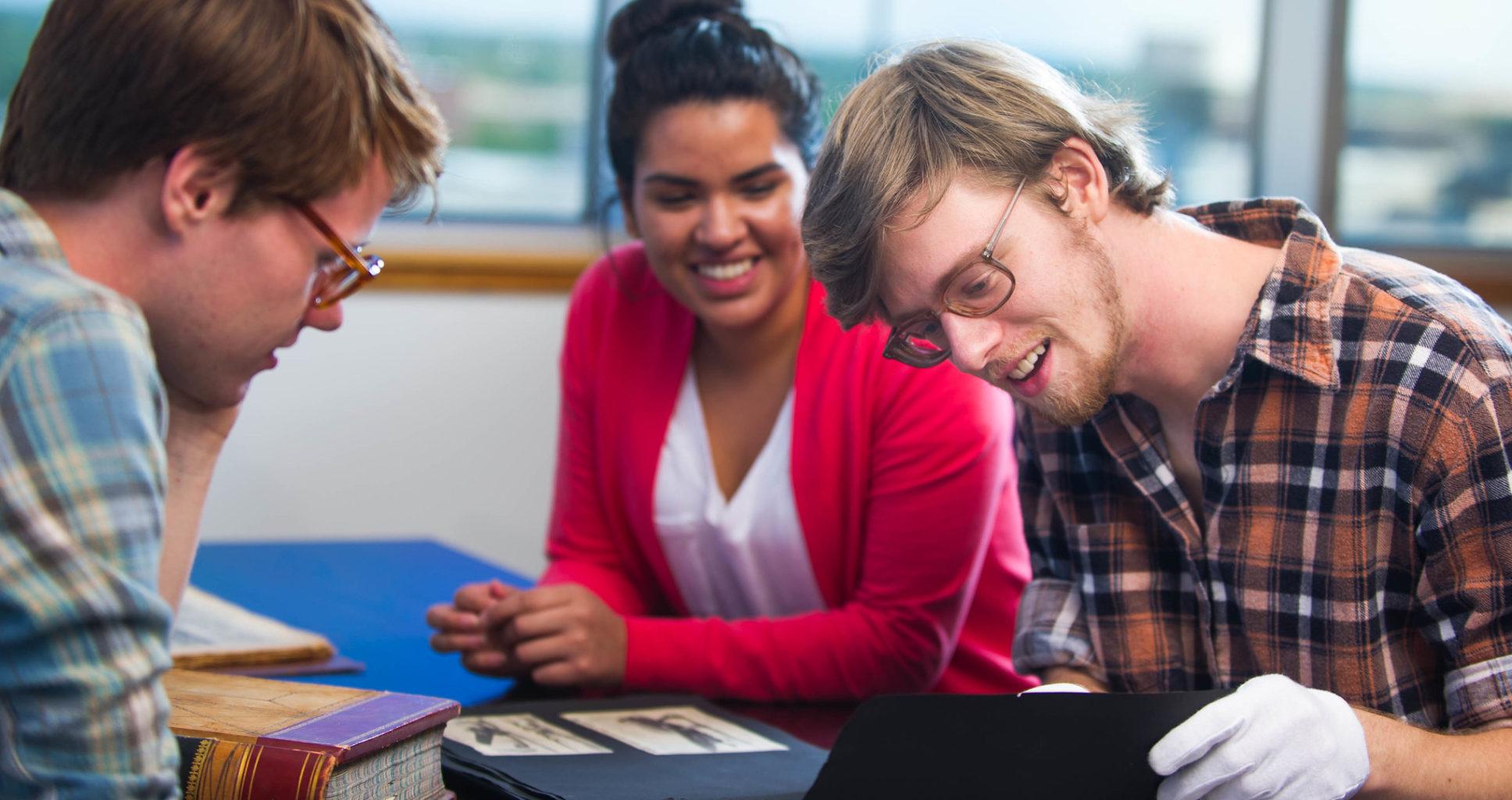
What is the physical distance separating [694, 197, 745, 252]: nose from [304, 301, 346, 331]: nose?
59 cm

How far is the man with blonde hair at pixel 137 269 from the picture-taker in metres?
0.70

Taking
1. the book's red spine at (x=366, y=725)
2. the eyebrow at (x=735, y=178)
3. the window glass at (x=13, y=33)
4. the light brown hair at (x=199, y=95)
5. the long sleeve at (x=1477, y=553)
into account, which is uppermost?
the window glass at (x=13, y=33)

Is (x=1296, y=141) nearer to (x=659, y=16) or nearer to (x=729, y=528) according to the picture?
(x=659, y=16)

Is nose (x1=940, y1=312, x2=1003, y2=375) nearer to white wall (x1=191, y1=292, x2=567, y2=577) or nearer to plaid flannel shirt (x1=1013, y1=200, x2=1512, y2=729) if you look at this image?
plaid flannel shirt (x1=1013, y1=200, x2=1512, y2=729)

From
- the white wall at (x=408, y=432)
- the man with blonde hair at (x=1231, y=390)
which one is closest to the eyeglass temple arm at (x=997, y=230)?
the man with blonde hair at (x=1231, y=390)

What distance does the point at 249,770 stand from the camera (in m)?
0.86

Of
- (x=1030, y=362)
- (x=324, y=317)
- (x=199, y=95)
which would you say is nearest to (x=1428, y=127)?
(x=1030, y=362)

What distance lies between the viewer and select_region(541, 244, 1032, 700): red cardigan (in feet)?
4.64

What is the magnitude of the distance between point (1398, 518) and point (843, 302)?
46 cm

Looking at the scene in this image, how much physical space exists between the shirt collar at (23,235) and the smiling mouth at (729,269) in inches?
33.1

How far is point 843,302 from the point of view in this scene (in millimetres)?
1179

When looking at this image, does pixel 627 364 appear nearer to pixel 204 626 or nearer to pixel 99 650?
pixel 204 626

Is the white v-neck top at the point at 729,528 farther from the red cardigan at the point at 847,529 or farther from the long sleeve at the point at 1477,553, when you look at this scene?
the long sleeve at the point at 1477,553

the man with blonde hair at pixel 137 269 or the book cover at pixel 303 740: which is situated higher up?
the man with blonde hair at pixel 137 269
